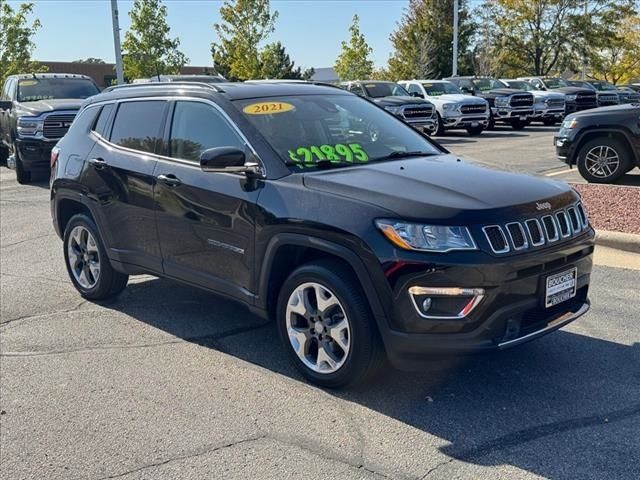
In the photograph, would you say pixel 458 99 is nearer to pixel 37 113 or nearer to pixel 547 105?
pixel 547 105

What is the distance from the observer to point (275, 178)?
4.30 meters

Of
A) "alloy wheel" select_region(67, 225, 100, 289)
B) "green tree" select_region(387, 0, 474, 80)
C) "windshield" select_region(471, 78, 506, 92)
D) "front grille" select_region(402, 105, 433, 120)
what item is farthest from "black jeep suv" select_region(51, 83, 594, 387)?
"green tree" select_region(387, 0, 474, 80)

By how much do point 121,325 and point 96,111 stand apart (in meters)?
1.90

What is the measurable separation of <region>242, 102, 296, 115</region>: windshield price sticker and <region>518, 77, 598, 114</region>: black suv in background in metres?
23.1

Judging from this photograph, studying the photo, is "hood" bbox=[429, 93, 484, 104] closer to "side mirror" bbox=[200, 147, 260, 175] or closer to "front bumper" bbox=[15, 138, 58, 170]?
"front bumper" bbox=[15, 138, 58, 170]

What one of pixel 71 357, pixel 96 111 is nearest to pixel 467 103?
pixel 96 111

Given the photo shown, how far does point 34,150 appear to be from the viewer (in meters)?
13.6

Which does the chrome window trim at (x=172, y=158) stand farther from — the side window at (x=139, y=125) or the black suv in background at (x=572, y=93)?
the black suv in background at (x=572, y=93)

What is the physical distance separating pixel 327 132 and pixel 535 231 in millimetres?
1662

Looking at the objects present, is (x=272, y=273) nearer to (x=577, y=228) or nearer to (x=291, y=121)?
(x=291, y=121)

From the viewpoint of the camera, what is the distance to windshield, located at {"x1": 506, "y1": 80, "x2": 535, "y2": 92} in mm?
26391

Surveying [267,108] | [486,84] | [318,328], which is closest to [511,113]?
[486,84]

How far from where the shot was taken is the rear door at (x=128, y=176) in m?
5.23

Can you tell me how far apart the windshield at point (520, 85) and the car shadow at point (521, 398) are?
75.8 feet
